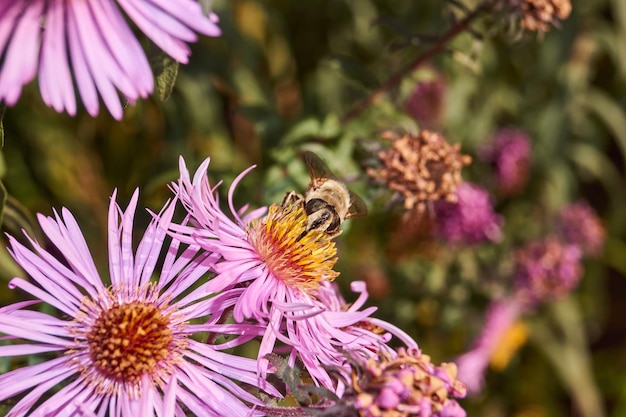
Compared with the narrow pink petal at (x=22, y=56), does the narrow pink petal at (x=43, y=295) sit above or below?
below

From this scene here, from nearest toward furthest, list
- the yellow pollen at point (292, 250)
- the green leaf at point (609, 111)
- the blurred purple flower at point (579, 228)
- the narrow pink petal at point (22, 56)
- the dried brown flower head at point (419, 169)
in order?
the narrow pink petal at point (22, 56) < the yellow pollen at point (292, 250) < the dried brown flower head at point (419, 169) < the blurred purple flower at point (579, 228) < the green leaf at point (609, 111)

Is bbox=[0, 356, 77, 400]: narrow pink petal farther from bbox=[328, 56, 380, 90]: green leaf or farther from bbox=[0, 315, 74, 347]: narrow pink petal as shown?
bbox=[328, 56, 380, 90]: green leaf

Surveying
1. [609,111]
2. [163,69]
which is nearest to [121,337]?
[163,69]

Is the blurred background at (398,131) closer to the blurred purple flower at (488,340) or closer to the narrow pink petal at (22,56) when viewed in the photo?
the blurred purple flower at (488,340)

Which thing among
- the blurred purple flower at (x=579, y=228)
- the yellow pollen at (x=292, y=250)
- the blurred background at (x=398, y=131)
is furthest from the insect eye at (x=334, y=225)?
the blurred purple flower at (x=579, y=228)

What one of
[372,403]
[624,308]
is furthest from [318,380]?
[624,308]

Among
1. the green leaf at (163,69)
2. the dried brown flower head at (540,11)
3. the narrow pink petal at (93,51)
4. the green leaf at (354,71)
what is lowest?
the narrow pink petal at (93,51)

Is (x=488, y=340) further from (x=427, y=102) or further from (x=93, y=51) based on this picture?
(x=93, y=51)
